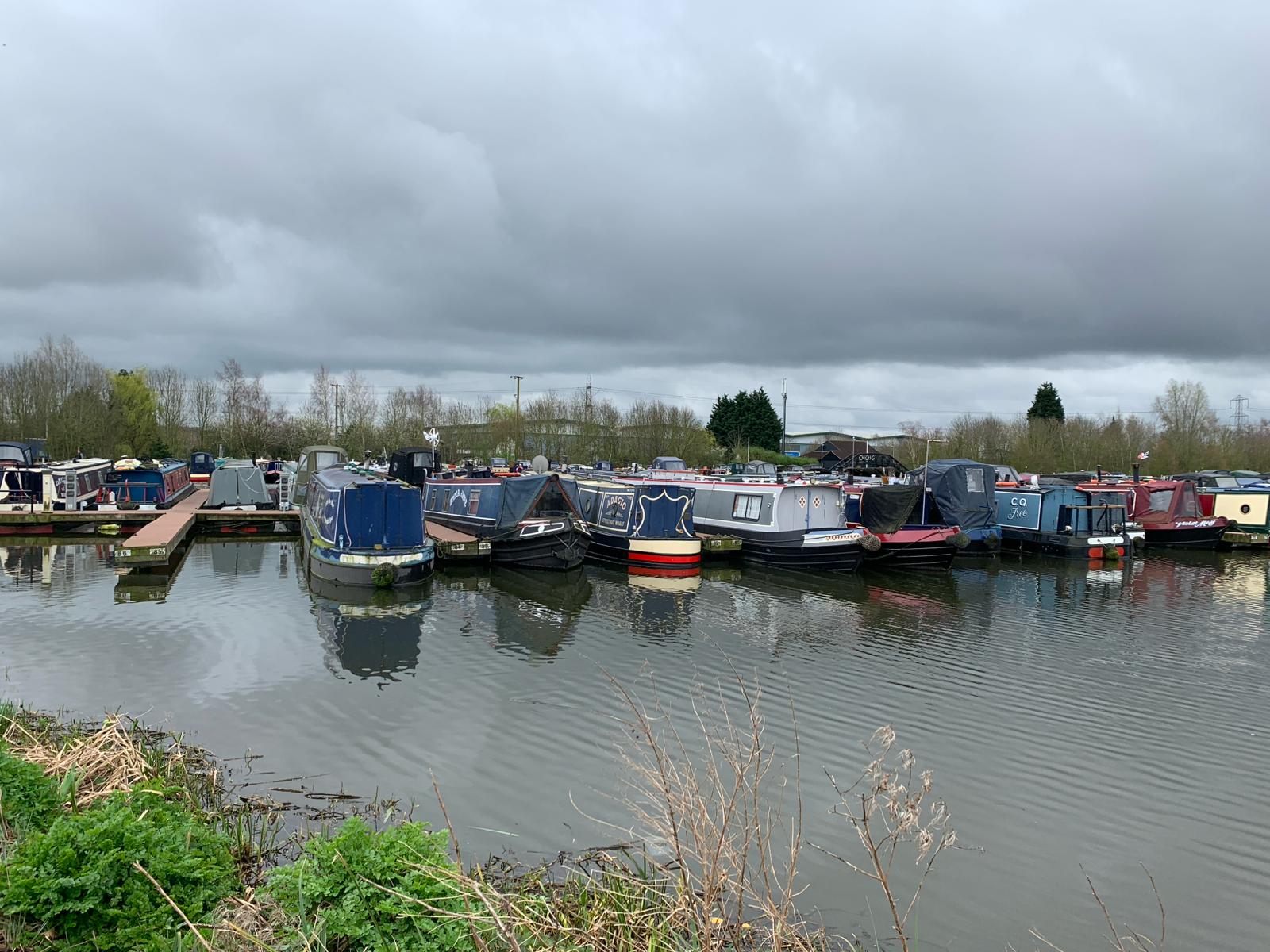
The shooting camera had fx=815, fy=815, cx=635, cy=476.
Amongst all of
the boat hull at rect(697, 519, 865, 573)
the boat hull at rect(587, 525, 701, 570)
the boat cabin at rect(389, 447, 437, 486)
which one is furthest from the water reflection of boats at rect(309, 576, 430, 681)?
the boat cabin at rect(389, 447, 437, 486)

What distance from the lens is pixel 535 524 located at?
21.3 metres

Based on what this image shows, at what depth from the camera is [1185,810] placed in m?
7.84

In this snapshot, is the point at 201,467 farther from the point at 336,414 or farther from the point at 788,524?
the point at 788,524

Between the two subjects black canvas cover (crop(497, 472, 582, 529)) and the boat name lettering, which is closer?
the boat name lettering

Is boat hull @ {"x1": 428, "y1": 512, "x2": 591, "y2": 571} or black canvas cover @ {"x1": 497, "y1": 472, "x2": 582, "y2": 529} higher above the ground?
black canvas cover @ {"x1": 497, "y1": 472, "x2": 582, "y2": 529}

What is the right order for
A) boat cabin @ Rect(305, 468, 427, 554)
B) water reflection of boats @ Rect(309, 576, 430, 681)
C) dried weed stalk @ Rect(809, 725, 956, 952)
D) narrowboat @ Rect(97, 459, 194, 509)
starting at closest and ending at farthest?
dried weed stalk @ Rect(809, 725, 956, 952), water reflection of boats @ Rect(309, 576, 430, 681), boat cabin @ Rect(305, 468, 427, 554), narrowboat @ Rect(97, 459, 194, 509)

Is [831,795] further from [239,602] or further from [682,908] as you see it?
[239,602]

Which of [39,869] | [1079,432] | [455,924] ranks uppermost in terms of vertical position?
[1079,432]

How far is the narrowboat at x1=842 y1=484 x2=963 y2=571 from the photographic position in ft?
76.5

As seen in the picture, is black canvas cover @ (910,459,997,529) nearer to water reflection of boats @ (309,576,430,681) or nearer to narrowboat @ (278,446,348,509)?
water reflection of boats @ (309,576,430,681)

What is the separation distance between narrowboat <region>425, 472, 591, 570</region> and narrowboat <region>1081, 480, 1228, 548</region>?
18553 millimetres

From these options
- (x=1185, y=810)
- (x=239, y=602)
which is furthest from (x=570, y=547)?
(x=1185, y=810)

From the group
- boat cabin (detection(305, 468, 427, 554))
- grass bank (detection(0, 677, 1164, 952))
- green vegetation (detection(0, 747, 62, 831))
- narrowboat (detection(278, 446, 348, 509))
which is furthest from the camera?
narrowboat (detection(278, 446, 348, 509))

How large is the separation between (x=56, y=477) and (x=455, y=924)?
99.2ft
